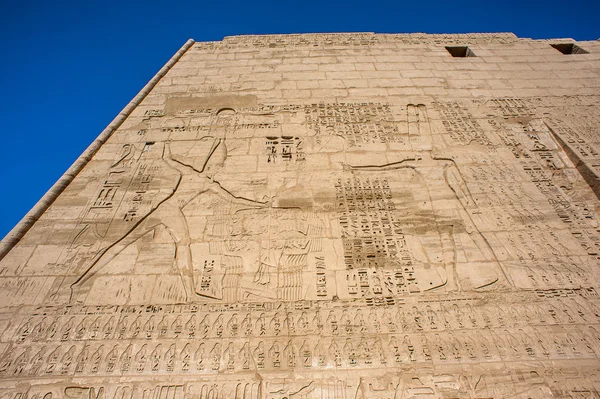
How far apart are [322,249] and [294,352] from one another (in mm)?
1065

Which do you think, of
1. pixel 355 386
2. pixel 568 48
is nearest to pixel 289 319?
pixel 355 386

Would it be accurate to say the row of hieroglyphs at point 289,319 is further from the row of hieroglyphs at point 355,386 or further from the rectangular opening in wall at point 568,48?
the rectangular opening in wall at point 568,48

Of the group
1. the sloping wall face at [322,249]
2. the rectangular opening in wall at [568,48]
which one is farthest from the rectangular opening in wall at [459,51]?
the rectangular opening in wall at [568,48]

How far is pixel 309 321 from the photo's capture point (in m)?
3.36

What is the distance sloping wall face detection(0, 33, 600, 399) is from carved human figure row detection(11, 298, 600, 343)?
0.6 inches

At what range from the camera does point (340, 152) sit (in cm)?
482

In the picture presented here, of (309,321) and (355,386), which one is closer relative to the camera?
(355,386)

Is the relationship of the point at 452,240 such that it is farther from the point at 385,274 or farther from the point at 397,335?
the point at 397,335

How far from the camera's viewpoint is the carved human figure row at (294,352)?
3.10 metres

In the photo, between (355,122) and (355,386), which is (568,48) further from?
(355,386)

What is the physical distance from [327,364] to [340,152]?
102 inches

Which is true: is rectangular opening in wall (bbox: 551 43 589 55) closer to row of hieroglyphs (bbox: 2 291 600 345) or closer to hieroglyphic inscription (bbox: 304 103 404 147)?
hieroglyphic inscription (bbox: 304 103 404 147)

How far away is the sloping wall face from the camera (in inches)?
121

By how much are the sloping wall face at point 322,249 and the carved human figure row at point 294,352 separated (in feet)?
0.05
